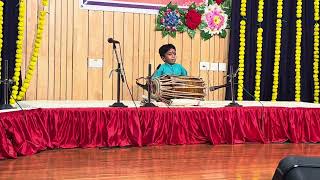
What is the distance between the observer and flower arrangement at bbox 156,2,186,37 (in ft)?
20.1

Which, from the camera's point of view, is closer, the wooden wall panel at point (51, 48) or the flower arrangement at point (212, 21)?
the wooden wall panel at point (51, 48)

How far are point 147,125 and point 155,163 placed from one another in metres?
0.90

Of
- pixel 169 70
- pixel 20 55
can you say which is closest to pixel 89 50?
pixel 20 55

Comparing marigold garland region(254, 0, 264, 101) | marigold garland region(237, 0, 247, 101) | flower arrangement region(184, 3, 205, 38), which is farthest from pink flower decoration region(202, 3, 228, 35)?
marigold garland region(254, 0, 264, 101)

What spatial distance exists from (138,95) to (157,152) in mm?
2152

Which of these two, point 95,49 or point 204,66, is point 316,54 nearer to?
point 204,66

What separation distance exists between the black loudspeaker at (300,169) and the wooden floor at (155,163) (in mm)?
1643

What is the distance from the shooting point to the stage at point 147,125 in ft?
12.8

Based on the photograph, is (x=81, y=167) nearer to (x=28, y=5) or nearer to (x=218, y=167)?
(x=218, y=167)

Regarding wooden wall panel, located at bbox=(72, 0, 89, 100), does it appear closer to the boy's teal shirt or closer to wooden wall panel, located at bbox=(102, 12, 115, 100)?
wooden wall panel, located at bbox=(102, 12, 115, 100)

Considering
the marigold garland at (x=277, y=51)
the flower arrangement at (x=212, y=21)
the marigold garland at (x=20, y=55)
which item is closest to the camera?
the marigold garland at (x=20, y=55)

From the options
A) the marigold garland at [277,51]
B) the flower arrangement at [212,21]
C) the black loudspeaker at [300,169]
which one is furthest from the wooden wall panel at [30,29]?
the black loudspeaker at [300,169]

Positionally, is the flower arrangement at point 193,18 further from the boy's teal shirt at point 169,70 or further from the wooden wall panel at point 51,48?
the wooden wall panel at point 51,48

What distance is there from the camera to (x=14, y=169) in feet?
10.7
